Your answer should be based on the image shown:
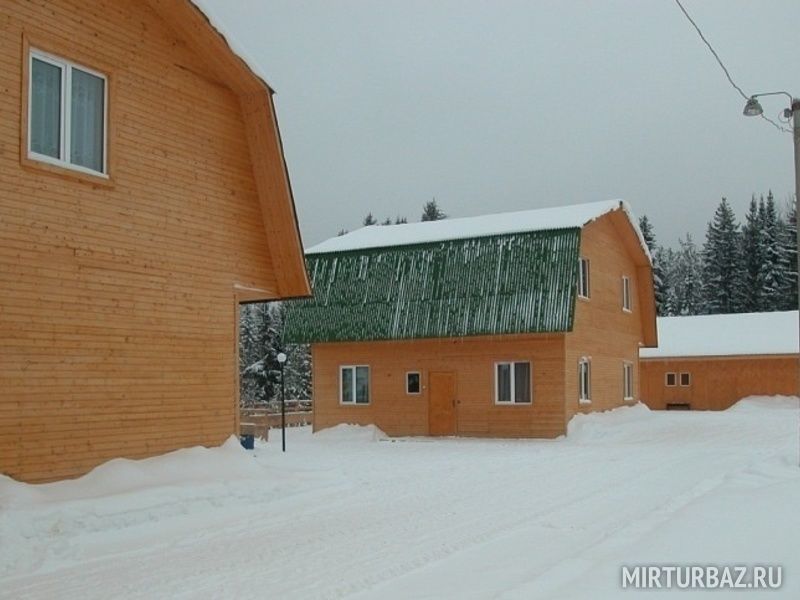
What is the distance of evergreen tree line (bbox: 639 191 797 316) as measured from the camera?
64.9 metres

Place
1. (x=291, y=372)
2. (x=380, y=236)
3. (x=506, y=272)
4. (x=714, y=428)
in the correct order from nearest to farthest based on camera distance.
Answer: (x=506, y=272)
(x=714, y=428)
(x=380, y=236)
(x=291, y=372)

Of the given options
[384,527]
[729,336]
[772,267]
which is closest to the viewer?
[384,527]

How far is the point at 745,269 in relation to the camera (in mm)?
67000

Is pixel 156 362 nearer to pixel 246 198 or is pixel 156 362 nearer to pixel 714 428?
pixel 246 198

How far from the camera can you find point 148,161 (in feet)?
42.4

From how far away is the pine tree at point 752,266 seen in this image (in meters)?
65.8

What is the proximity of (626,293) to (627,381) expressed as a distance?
3.14 metres

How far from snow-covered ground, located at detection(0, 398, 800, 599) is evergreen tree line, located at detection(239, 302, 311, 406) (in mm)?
36952

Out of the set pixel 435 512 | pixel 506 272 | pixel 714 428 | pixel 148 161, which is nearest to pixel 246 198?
pixel 148 161

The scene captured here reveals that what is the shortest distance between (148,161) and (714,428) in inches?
825

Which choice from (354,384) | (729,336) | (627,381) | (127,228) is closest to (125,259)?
(127,228)

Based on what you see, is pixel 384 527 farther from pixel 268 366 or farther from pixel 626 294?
pixel 268 366

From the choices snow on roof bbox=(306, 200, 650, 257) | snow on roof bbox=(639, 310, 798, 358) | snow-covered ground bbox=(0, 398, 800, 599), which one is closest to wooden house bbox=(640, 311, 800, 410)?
snow on roof bbox=(639, 310, 798, 358)
